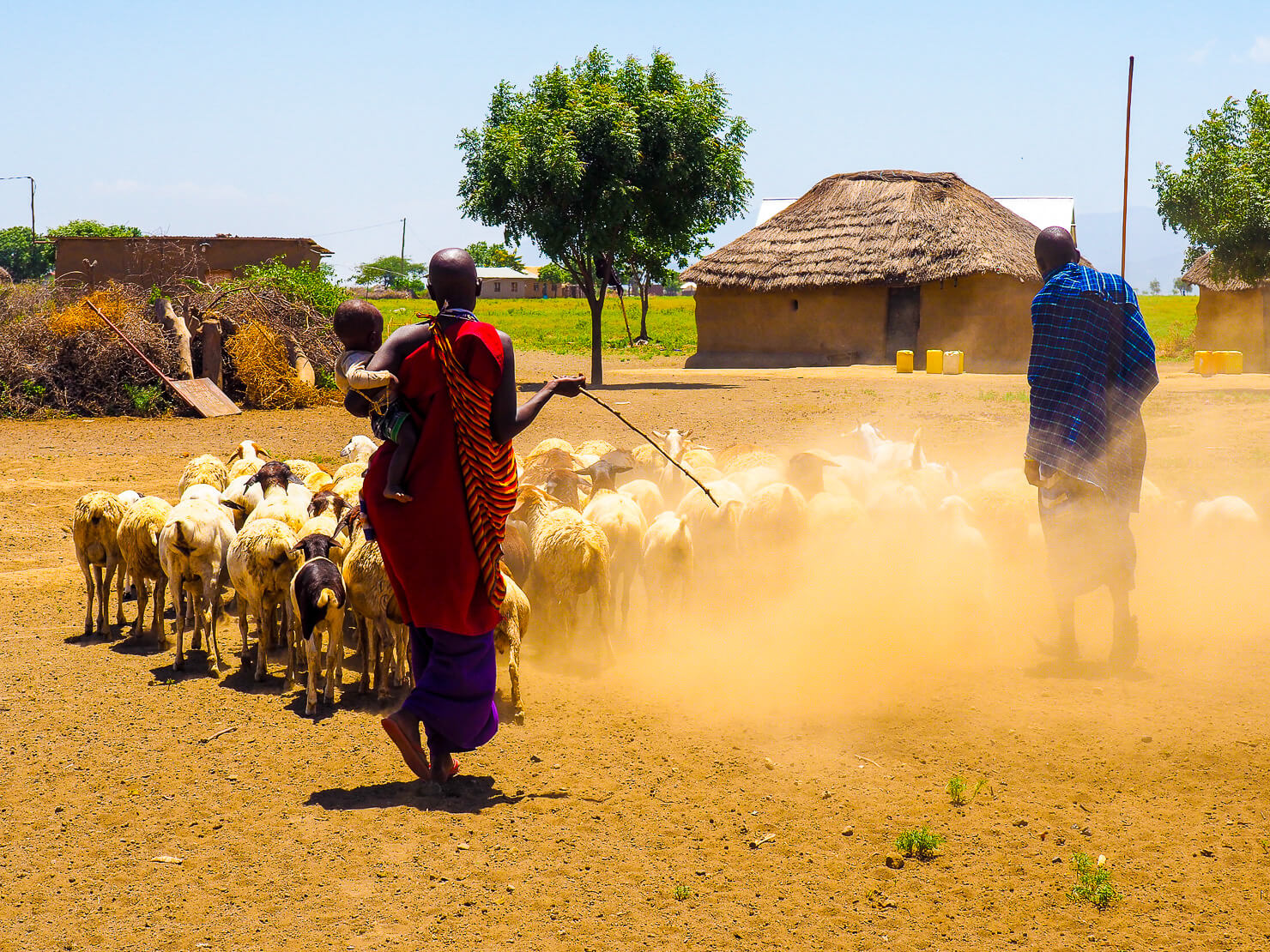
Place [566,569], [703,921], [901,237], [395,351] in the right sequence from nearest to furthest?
[703,921] → [395,351] → [566,569] → [901,237]

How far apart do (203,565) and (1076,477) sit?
4.95m

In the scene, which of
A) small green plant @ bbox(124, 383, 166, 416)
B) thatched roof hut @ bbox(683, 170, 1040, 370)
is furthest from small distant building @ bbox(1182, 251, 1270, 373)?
small green plant @ bbox(124, 383, 166, 416)

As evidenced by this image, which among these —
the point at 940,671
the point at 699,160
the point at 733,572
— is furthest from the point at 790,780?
the point at 699,160

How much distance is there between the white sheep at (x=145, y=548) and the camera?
22.8ft

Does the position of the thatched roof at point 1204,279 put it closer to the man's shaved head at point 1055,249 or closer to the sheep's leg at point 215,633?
the man's shaved head at point 1055,249

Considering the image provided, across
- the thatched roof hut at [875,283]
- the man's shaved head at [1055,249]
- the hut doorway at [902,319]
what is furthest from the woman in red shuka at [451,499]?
the hut doorway at [902,319]

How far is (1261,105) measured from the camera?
2106 centimetres

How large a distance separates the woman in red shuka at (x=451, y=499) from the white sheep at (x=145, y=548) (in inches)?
125

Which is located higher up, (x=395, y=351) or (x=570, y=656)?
(x=395, y=351)

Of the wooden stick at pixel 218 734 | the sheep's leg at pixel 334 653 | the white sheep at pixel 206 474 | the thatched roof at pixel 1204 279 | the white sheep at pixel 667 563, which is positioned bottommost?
the wooden stick at pixel 218 734

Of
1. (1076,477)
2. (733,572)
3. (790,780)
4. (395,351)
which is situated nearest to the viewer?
(395,351)

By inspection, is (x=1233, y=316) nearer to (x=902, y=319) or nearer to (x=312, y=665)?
(x=902, y=319)

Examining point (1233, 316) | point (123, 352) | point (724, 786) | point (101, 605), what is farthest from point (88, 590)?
point (1233, 316)

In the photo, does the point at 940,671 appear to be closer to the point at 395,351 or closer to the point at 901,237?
the point at 395,351
